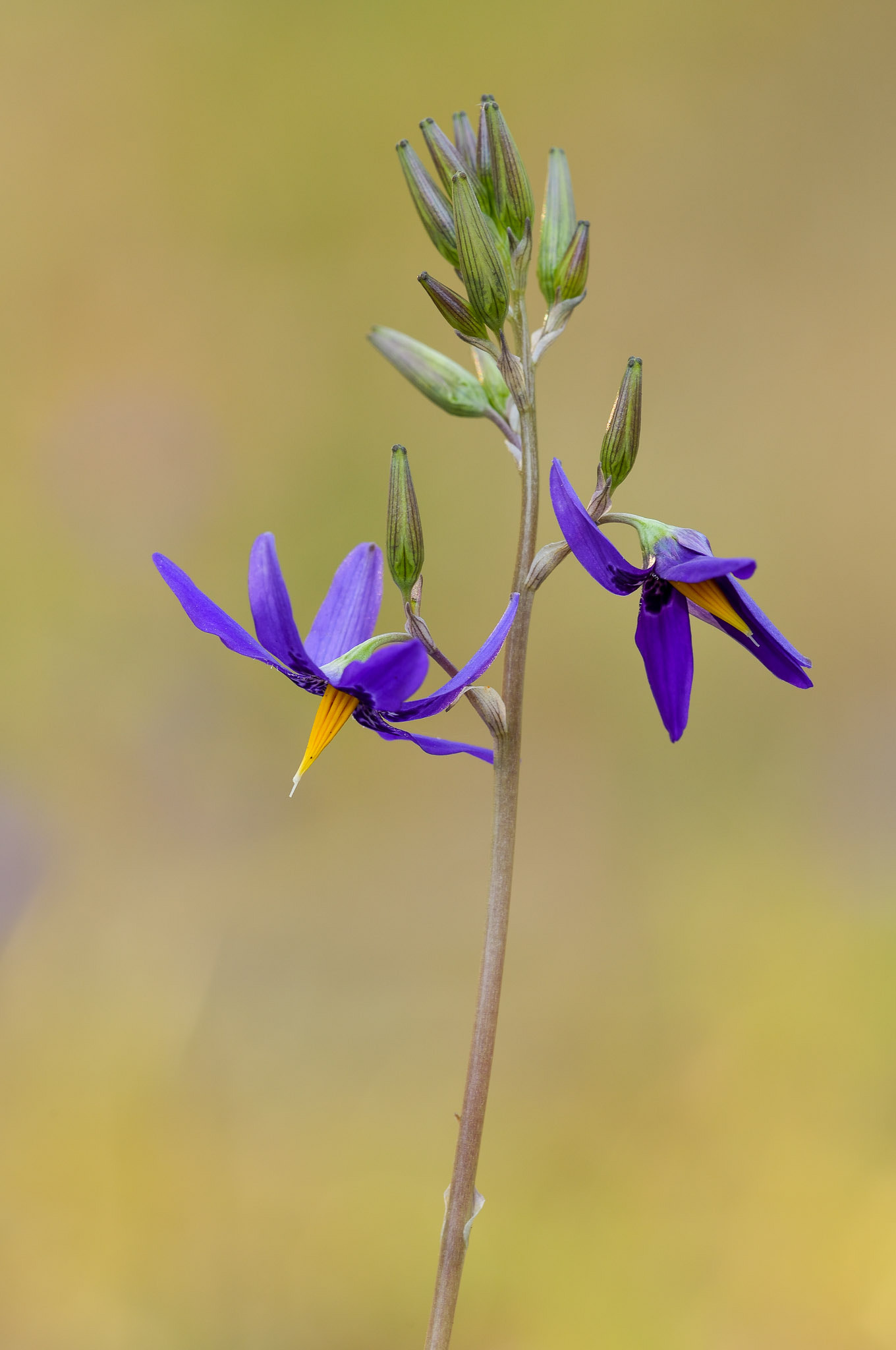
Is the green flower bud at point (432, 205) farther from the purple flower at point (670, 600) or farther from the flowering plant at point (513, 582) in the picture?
the purple flower at point (670, 600)

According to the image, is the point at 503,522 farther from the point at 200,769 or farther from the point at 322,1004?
the point at 322,1004

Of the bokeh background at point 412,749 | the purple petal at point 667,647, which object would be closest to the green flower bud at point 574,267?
the purple petal at point 667,647

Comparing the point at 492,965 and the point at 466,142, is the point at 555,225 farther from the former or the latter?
the point at 492,965

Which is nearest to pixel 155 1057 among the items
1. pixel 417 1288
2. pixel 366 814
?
pixel 417 1288

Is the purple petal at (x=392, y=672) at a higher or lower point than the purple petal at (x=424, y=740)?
higher

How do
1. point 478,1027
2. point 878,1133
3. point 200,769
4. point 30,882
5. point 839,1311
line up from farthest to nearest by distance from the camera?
point 200,769
point 30,882
point 878,1133
point 839,1311
point 478,1027

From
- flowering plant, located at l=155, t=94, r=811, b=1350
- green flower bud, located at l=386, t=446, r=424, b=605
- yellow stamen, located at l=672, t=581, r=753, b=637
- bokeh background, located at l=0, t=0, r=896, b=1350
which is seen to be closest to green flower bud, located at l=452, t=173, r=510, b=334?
flowering plant, located at l=155, t=94, r=811, b=1350
